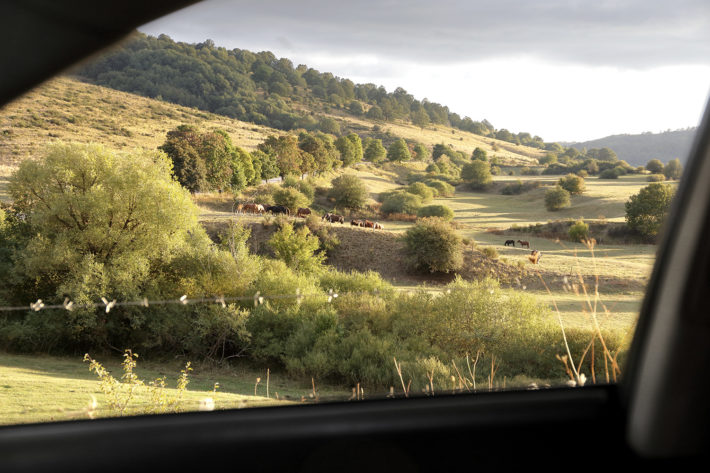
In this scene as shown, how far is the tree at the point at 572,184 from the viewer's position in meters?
8.53

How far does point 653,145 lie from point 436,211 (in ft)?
29.8

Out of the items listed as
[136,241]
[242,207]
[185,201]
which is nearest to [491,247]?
[242,207]

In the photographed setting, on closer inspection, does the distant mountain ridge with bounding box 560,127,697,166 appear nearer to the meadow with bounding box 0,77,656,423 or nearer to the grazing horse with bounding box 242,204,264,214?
the meadow with bounding box 0,77,656,423

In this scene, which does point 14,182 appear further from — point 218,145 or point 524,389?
point 524,389

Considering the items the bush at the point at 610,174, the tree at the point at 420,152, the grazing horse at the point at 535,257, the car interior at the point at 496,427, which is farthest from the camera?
the tree at the point at 420,152

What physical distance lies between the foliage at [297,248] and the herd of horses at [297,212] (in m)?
0.52

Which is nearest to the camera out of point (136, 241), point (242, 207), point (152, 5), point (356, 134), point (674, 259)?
point (152, 5)

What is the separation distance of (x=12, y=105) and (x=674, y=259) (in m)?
1.14

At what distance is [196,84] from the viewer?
13.0ft

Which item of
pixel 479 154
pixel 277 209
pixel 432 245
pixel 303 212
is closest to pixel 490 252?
pixel 432 245

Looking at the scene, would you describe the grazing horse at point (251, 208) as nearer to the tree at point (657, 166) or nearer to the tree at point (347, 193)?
the tree at point (347, 193)

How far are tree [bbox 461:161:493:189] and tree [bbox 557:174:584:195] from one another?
8.20 feet

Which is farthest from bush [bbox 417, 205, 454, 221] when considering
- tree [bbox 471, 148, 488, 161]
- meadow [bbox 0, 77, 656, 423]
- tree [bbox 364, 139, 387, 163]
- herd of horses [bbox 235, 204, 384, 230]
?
tree [bbox 471, 148, 488, 161]

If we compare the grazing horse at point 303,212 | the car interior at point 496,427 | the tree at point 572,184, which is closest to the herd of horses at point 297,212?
the grazing horse at point 303,212
